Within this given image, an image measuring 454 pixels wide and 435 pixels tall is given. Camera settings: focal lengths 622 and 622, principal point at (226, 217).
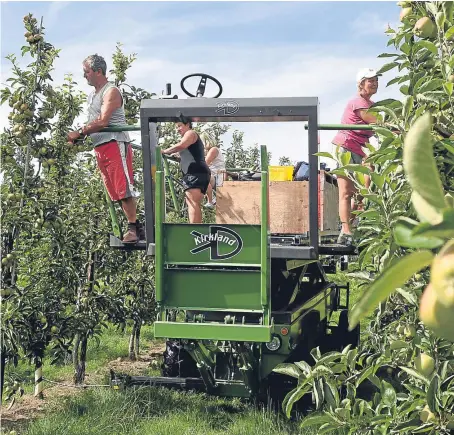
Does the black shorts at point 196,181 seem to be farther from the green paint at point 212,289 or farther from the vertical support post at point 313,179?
the vertical support post at point 313,179

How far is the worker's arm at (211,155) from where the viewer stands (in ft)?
18.0

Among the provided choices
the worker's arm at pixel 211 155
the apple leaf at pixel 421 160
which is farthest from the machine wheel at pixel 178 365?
the apple leaf at pixel 421 160

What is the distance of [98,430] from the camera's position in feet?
15.7

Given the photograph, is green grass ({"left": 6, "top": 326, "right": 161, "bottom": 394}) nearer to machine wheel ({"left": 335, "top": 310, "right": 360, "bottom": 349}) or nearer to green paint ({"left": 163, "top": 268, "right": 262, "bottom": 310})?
green paint ({"left": 163, "top": 268, "right": 262, "bottom": 310})

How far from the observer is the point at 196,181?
17.0ft

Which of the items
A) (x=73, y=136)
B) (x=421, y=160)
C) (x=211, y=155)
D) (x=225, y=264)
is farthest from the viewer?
(x=211, y=155)

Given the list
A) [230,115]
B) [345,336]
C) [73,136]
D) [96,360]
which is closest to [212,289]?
[230,115]

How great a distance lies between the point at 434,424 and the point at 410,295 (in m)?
0.38

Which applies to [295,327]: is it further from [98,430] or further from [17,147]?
[17,147]

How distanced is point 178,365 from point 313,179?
2608 millimetres

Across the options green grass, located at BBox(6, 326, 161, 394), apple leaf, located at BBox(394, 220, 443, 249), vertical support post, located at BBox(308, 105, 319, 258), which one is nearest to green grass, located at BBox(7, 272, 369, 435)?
vertical support post, located at BBox(308, 105, 319, 258)

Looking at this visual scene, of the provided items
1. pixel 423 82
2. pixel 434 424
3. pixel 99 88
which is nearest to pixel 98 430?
pixel 99 88

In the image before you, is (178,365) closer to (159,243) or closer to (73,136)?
(159,243)

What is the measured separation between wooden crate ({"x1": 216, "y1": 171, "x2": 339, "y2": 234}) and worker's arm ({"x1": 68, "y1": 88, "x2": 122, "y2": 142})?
3.52ft
